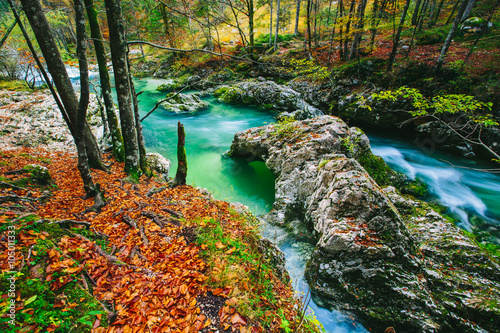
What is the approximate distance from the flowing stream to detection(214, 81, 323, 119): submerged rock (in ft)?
5.84

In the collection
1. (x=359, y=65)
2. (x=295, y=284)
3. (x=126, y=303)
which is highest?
(x=359, y=65)

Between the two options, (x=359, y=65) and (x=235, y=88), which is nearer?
(x=359, y=65)

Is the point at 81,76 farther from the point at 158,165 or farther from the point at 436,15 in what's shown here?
the point at 436,15

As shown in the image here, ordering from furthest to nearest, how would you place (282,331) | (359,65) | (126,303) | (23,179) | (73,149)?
(359,65)
(73,149)
(23,179)
(282,331)
(126,303)

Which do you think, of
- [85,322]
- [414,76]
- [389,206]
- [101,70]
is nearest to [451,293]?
[389,206]

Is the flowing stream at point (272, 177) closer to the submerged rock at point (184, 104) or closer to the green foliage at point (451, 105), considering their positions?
the submerged rock at point (184, 104)

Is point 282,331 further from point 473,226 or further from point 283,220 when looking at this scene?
point 473,226

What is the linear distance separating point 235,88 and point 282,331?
2158 cm

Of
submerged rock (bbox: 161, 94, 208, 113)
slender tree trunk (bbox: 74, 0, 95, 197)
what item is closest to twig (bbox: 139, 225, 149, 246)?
slender tree trunk (bbox: 74, 0, 95, 197)

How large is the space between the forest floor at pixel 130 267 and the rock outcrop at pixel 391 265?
5.11ft

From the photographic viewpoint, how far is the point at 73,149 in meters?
10.1

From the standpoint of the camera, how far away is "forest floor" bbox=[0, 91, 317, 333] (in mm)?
2252

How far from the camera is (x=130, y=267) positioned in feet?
10.6

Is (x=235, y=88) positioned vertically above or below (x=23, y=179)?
above
